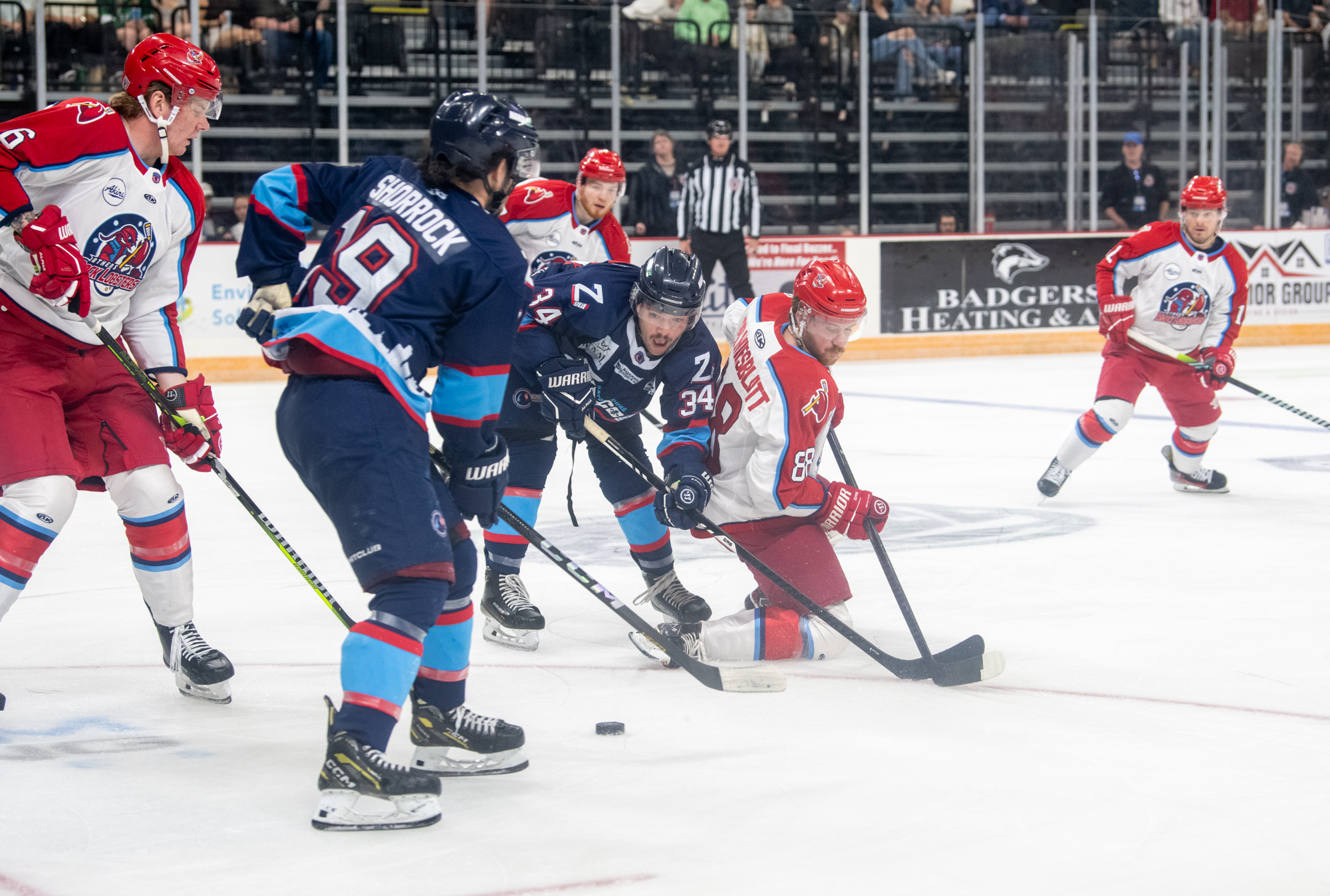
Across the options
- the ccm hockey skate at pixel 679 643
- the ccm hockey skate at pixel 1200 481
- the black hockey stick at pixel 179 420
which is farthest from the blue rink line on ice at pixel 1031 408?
the black hockey stick at pixel 179 420

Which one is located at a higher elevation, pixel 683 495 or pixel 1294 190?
pixel 1294 190

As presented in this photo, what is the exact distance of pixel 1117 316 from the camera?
4.99 meters

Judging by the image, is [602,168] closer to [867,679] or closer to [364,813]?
[867,679]

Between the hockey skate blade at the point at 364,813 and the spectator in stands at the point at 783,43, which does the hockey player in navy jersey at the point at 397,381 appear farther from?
the spectator in stands at the point at 783,43

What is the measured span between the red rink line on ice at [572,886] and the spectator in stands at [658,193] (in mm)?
7780

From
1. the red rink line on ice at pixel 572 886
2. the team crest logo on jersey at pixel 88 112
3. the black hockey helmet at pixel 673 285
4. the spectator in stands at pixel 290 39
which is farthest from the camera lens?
the spectator in stands at pixel 290 39

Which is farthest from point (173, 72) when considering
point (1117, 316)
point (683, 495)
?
point (1117, 316)

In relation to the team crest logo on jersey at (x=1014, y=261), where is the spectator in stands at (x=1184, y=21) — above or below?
above

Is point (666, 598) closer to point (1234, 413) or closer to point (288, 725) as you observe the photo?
point (288, 725)

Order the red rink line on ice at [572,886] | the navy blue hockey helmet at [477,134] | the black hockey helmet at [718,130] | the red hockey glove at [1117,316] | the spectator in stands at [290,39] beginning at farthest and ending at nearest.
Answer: the spectator in stands at [290,39]
the black hockey helmet at [718,130]
the red hockey glove at [1117,316]
the navy blue hockey helmet at [477,134]
the red rink line on ice at [572,886]

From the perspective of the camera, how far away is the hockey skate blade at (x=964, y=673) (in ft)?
8.67

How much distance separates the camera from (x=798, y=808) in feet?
6.57

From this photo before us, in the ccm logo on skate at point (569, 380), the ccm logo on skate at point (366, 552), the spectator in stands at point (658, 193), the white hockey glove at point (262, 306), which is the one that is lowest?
the ccm logo on skate at point (366, 552)

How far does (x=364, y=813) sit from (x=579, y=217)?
3169 millimetres
